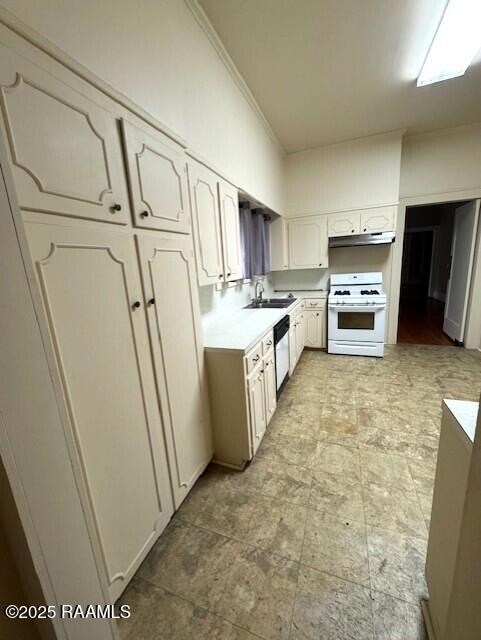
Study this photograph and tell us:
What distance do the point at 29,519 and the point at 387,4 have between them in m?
3.17

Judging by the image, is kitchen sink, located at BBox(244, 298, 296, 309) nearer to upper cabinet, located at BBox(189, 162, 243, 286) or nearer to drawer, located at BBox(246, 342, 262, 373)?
upper cabinet, located at BBox(189, 162, 243, 286)

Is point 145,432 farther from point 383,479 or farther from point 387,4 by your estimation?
point 387,4

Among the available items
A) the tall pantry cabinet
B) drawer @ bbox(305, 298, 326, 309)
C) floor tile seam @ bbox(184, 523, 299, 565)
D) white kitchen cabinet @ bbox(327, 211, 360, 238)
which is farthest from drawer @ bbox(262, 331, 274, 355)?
white kitchen cabinet @ bbox(327, 211, 360, 238)

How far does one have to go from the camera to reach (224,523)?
148 cm

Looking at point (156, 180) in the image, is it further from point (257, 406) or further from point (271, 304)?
point (271, 304)

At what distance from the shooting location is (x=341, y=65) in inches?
87.7

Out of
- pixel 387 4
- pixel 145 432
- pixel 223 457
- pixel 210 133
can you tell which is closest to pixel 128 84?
pixel 210 133

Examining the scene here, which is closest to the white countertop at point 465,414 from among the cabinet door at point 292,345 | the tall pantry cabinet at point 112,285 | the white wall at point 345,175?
the tall pantry cabinet at point 112,285

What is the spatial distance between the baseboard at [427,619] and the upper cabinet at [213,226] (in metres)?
1.89

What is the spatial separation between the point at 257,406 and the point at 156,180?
5.24 feet

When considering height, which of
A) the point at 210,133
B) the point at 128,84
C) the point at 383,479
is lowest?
the point at 383,479

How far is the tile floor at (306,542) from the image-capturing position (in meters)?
1.06

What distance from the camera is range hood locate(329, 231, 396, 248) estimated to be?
3.58m

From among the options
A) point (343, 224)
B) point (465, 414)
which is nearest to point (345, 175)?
point (343, 224)
